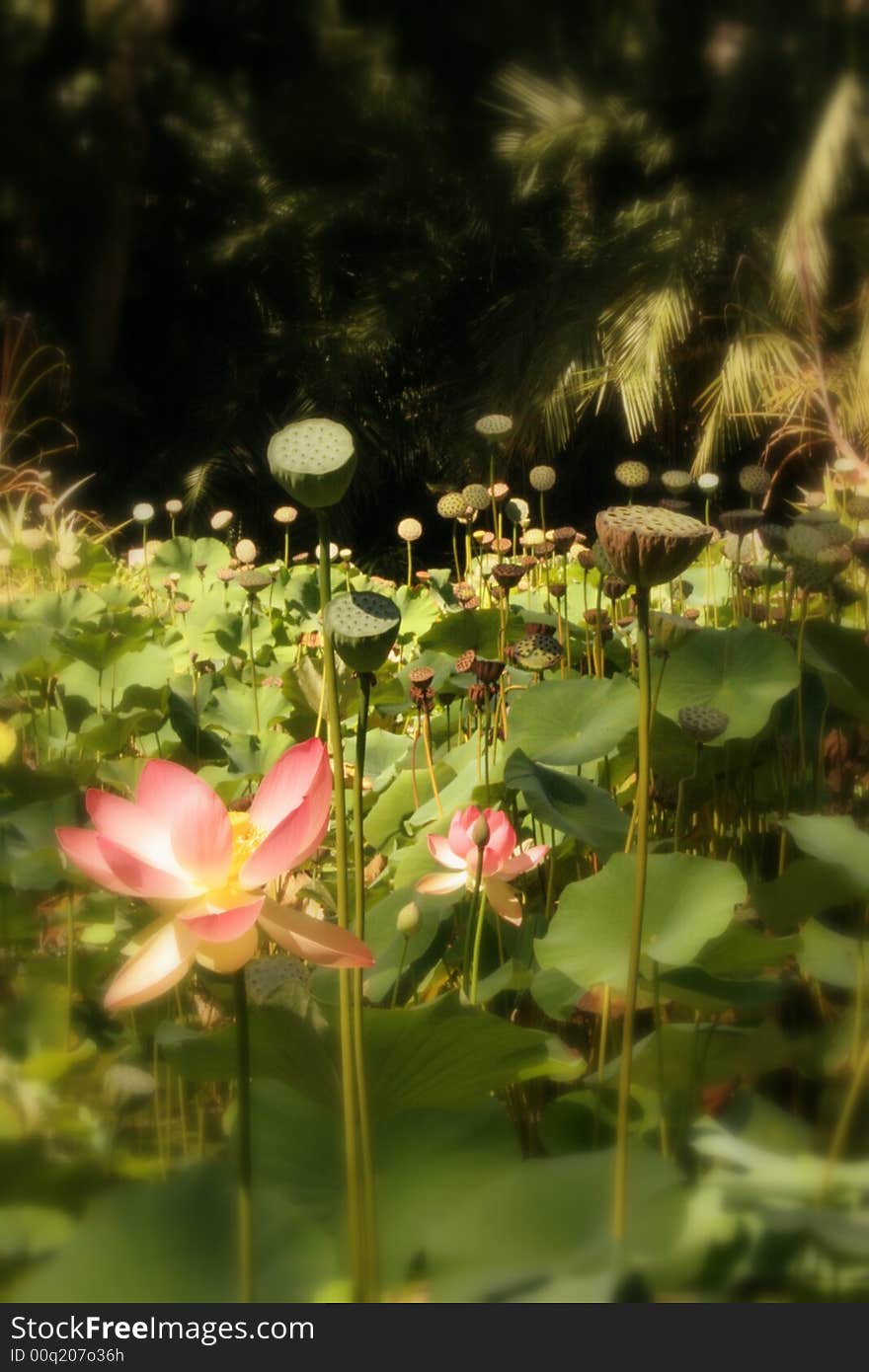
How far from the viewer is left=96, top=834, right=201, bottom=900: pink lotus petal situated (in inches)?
7.9

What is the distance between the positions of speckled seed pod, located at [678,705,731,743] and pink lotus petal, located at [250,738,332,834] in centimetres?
19

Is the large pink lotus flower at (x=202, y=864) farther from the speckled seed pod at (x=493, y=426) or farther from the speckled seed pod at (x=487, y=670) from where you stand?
the speckled seed pod at (x=493, y=426)

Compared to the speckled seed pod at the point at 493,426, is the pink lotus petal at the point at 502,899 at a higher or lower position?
lower

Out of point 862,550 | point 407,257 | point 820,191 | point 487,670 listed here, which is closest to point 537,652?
point 487,670

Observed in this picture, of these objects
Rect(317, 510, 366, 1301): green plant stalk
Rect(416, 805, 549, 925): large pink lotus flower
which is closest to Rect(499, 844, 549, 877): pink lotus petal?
Rect(416, 805, 549, 925): large pink lotus flower

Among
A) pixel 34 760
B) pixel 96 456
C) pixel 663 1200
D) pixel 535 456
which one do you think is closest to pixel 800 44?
pixel 34 760

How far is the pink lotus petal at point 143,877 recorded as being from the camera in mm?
200

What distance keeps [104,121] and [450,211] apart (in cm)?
225

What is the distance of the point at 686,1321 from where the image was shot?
175mm

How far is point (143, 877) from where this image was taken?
0.20 meters

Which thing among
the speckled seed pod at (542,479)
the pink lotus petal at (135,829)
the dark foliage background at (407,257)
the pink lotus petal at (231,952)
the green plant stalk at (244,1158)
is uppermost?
the dark foliage background at (407,257)

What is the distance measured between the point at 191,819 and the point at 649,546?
0.11 meters

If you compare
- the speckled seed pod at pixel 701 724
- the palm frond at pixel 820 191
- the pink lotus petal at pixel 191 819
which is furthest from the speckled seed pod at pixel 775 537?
→ the palm frond at pixel 820 191

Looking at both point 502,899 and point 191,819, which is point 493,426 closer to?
point 502,899
